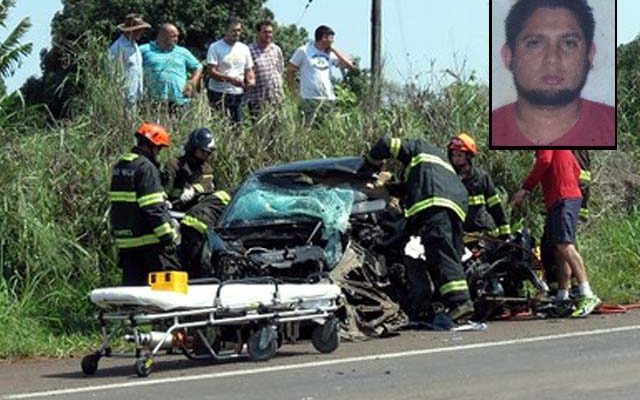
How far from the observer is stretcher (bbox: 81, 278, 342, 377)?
11.8 meters

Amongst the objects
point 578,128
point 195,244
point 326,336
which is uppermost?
point 578,128

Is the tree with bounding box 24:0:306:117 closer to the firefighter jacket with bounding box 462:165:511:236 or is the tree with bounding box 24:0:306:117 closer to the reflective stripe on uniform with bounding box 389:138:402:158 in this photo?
the firefighter jacket with bounding box 462:165:511:236

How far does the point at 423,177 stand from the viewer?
1466 cm

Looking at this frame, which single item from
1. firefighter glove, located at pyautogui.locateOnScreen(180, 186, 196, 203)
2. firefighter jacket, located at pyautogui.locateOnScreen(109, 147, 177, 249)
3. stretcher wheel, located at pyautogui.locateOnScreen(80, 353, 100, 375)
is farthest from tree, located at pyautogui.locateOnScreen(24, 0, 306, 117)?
stretcher wheel, located at pyautogui.locateOnScreen(80, 353, 100, 375)

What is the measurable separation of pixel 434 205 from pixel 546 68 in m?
5.73

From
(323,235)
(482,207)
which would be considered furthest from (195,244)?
(482,207)

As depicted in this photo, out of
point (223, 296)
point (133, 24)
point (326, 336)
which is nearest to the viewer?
point (223, 296)

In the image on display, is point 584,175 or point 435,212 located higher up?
point 584,175

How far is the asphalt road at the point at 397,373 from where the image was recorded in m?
10.7

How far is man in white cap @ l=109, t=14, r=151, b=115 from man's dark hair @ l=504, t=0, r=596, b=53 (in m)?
5.30

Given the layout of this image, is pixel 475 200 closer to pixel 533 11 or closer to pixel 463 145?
pixel 463 145

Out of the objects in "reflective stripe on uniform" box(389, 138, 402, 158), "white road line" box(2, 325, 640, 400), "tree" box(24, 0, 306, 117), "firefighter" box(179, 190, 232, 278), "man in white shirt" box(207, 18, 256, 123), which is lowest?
"white road line" box(2, 325, 640, 400)

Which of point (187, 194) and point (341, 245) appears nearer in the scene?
point (341, 245)

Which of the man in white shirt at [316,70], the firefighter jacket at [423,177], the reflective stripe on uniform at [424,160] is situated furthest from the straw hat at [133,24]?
the reflective stripe on uniform at [424,160]
